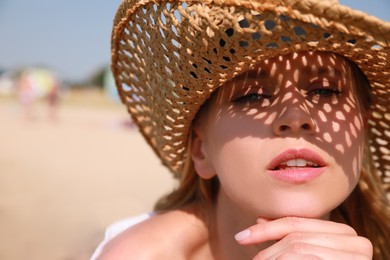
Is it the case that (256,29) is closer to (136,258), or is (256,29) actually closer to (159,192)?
(136,258)

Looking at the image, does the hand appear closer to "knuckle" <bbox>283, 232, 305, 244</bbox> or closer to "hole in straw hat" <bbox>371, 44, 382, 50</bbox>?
"knuckle" <bbox>283, 232, 305, 244</bbox>

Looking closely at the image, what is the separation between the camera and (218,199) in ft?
6.20

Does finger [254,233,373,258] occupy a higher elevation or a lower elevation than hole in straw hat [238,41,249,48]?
lower

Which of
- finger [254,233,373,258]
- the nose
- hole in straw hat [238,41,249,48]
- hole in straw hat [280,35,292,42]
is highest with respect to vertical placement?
hole in straw hat [238,41,249,48]

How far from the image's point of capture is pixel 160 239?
170cm

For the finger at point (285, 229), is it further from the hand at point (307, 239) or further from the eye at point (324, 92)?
the eye at point (324, 92)

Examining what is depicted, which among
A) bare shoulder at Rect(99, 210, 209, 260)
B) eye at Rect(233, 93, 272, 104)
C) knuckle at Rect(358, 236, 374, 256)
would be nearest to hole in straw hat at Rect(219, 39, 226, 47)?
eye at Rect(233, 93, 272, 104)

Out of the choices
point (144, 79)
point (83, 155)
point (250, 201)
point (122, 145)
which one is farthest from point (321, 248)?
point (122, 145)

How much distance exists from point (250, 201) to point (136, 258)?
1.60ft

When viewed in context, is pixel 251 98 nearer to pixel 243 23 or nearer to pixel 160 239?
pixel 243 23

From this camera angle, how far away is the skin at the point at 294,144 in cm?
127

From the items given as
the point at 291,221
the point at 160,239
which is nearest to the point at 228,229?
the point at 160,239

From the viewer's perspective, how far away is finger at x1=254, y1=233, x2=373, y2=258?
1.24 metres

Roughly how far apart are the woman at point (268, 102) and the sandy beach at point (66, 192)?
167 cm
